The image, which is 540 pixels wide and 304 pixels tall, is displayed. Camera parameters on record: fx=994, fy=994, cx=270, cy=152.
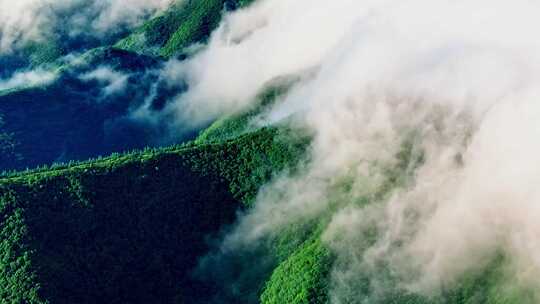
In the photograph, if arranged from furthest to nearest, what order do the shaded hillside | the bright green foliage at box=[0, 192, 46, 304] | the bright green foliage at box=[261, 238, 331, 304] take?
the shaded hillside < the bright green foliage at box=[261, 238, 331, 304] < the bright green foliage at box=[0, 192, 46, 304]

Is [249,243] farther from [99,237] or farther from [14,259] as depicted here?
[14,259]

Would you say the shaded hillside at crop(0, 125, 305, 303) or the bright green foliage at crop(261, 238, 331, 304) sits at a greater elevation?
the shaded hillside at crop(0, 125, 305, 303)

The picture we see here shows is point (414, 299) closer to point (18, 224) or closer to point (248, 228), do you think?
point (248, 228)

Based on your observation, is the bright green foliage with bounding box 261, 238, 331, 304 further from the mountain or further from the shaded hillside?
the shaded hillside

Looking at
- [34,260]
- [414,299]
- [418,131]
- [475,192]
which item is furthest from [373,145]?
[34,260]

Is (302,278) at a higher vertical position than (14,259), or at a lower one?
lower

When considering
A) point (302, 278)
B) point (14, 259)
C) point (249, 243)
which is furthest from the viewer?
point (249, 243)

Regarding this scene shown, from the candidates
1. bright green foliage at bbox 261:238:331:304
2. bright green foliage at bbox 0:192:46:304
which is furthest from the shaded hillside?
bright green foliage at bbox 261:238:331:304

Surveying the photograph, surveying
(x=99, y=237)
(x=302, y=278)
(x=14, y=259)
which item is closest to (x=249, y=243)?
(x=302, y=278)

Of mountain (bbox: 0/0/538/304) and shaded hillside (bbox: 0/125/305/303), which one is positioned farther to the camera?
shaded hillside (bbox: 0/125/305/303)
